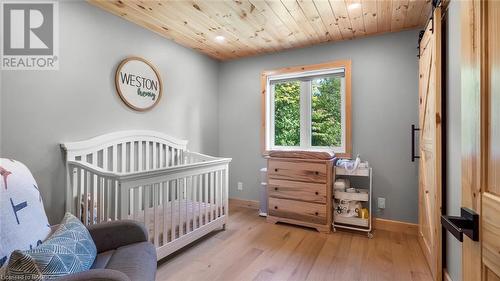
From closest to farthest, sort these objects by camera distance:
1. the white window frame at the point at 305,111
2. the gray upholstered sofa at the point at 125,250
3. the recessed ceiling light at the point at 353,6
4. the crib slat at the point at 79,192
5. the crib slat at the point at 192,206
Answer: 1. the gray upholstered sofa at the point at 125,250
2. the crib slat at the point at 79,192
3. the recessed ceiling light at the point at 353,6
4. the crib slat at the point at 192,206
5. the white window frame at the point at 305,111

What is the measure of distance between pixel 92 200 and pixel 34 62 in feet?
3.88

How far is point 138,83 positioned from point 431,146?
2809 mm

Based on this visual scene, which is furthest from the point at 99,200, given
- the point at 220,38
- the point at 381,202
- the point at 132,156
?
the point at 381,202

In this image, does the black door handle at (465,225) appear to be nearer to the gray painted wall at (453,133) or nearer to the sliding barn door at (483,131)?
the sliding barn door at (483,131)

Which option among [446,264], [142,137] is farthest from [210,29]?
[446,264]

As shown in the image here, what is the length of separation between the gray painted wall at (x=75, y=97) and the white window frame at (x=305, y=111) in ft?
4.52

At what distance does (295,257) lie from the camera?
6.93ft

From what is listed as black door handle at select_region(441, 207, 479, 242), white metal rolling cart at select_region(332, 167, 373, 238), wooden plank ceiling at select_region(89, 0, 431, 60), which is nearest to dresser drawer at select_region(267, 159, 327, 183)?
white metal rolling cart at select_region(332, 167, 373, 238)

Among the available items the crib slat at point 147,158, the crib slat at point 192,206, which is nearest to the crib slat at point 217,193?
the crib slat at point 192,206

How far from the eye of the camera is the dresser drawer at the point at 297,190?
2.62 meters

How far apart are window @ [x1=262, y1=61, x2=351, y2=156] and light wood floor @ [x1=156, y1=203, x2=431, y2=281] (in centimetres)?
110

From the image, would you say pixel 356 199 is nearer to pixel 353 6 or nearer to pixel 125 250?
pixel 353 6

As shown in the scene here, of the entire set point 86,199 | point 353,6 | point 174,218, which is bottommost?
point 174,218

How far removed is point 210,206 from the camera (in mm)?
2506
